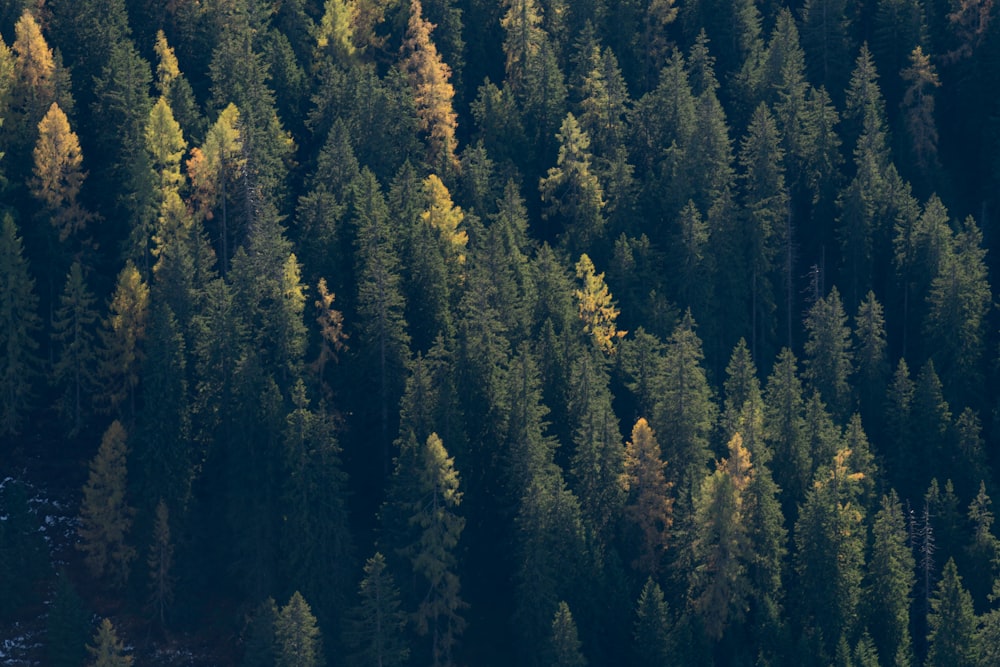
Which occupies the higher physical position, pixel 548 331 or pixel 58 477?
pixel 548 331

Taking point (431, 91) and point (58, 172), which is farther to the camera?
point (431, 91)

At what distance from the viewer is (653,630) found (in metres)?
109

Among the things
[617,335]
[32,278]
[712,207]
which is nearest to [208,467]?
[32,278]

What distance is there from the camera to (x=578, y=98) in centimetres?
13812

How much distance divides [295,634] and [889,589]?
28.3 meters

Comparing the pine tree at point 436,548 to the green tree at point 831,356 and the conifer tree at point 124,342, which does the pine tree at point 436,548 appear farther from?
the green tree at point 831,356

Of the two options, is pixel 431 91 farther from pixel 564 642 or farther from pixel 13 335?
pixel 564 642

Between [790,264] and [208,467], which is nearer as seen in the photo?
[208,467]

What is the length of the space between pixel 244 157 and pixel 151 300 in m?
10.6

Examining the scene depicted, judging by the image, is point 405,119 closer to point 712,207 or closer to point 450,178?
point 450,178

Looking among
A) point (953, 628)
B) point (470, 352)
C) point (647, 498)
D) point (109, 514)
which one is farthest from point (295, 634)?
point (953, 628)

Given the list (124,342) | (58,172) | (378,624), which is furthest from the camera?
(58,172)

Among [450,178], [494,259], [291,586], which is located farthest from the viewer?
[450,178]

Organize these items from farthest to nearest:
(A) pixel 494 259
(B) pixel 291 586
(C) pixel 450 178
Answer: (C) pixel 450 178, (A) pixel 494 259, (B) pixel 291 586
